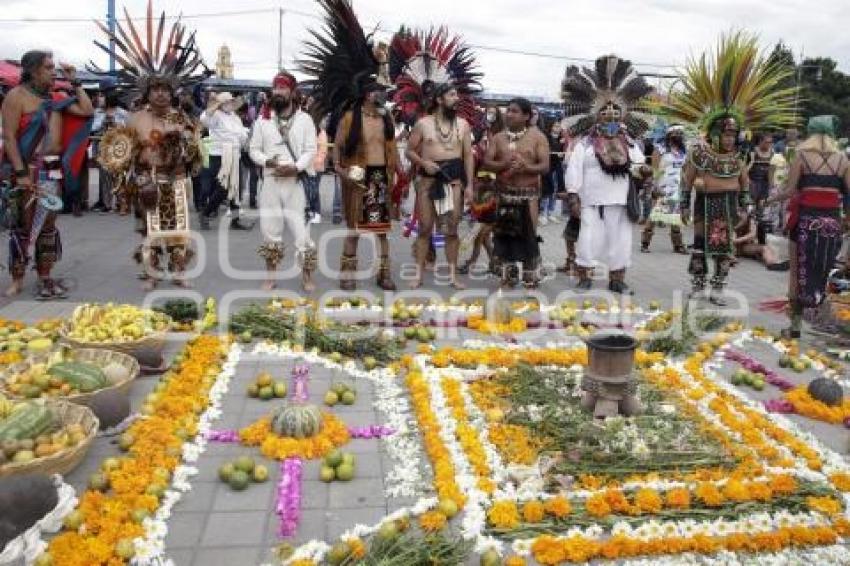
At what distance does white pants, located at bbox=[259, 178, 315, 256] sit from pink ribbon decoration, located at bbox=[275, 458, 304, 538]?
12.9 ft

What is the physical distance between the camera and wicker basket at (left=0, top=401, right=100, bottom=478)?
3.65 m

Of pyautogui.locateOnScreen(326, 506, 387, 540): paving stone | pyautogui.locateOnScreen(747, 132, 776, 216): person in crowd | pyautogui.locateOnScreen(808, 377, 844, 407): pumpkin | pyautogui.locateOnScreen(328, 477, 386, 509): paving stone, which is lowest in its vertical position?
pyautogui.locateOnScreen(326, 506, 387, 540): paving stone

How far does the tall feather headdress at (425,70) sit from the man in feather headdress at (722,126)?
7.80 feet

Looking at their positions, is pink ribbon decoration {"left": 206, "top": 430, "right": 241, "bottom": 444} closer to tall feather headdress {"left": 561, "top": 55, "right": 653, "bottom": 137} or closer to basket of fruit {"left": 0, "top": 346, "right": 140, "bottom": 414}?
basket of fruit {"left": 0, "top": 346, "right": 140, "bottom": 414}

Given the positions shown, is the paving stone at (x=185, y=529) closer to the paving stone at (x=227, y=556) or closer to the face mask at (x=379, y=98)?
the paving stone at (x=227, y=556)

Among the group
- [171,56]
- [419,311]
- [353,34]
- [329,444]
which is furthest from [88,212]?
[329,444]

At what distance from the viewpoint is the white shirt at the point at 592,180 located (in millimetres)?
8406

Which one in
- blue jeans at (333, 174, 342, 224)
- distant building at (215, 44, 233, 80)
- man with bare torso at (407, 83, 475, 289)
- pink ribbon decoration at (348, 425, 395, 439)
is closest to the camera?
pink ribbon decoration at (348, 425, 395, 439)

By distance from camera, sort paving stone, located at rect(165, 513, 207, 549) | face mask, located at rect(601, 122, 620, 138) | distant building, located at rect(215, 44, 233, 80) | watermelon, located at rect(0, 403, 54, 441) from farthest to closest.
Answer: distant building, located at rect(215, 44, 233, 80) < face mask, located at rect(601, 122, 620, 138) < watermelon, located at rect(0, 403, 54, 441) < paving stone, located at rect(165, 513, 207, 549)

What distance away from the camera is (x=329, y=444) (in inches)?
176

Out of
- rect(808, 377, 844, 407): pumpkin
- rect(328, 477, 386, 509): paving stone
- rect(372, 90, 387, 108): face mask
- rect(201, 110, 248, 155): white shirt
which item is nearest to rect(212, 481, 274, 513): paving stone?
rect(328, 477, 386, 509): paving stone

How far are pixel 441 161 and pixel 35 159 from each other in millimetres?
3758

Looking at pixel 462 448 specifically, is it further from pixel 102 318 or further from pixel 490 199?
pixel 490 199

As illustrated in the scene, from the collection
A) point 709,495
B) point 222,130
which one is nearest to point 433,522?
point 709,495
